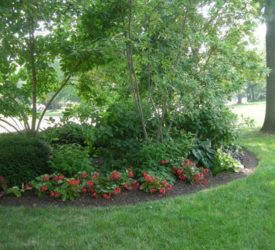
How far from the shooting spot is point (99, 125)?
216 inches

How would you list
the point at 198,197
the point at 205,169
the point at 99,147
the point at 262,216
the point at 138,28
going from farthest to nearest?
the point at 99,147, the point at 205,169, the point at 138,28, the point at 198,197, the point at 262,216

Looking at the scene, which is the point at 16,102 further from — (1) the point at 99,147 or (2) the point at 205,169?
(2) the point at 205,169

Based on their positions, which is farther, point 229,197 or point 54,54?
point 54,54

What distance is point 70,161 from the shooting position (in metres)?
4.93

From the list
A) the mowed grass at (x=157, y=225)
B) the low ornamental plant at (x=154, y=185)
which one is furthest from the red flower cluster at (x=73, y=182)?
the low ornamental plant at (x=154, y=185)

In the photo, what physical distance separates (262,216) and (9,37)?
385cm

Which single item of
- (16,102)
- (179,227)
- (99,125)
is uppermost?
(16,102)

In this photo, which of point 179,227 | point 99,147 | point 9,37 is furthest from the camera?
point 99,147

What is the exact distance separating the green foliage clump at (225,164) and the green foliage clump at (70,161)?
6.94ft

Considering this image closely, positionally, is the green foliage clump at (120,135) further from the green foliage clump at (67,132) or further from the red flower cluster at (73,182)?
the red flower cluster at (73,182)

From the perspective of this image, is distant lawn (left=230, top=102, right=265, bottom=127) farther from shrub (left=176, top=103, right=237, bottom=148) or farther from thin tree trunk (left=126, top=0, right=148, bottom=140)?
thin tree trunk (left=126, top=0, right=148, bottom=140)

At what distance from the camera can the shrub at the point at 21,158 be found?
4.68 meters

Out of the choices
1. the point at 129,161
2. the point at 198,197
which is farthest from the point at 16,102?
the point at 198,197

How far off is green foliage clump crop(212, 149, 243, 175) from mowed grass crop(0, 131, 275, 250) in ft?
3.99
